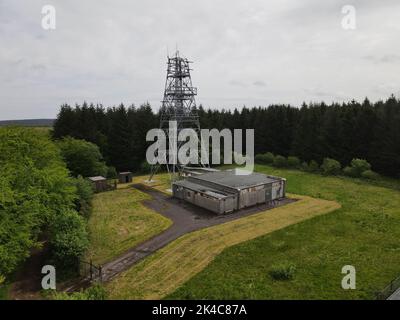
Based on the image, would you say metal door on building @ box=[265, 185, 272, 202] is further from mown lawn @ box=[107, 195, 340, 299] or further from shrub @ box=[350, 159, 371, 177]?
shrub @ box=[350, 159, 371, 177]

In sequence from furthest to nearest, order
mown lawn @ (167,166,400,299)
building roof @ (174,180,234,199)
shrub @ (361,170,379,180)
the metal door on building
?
1. shrub @ (361,170,379,180)
2. the metal door on building
3. building roof @ (174,180,234,199)
4. mown lawn @ (167,166,400,299)

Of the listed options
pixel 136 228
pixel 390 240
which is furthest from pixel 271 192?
pixel 136 228

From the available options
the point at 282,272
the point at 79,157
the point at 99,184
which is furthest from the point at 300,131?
the point at 282,272

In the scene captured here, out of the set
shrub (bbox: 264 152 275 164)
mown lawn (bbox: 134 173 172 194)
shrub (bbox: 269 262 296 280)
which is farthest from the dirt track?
shrub (bbox: 264 152 275 164)
